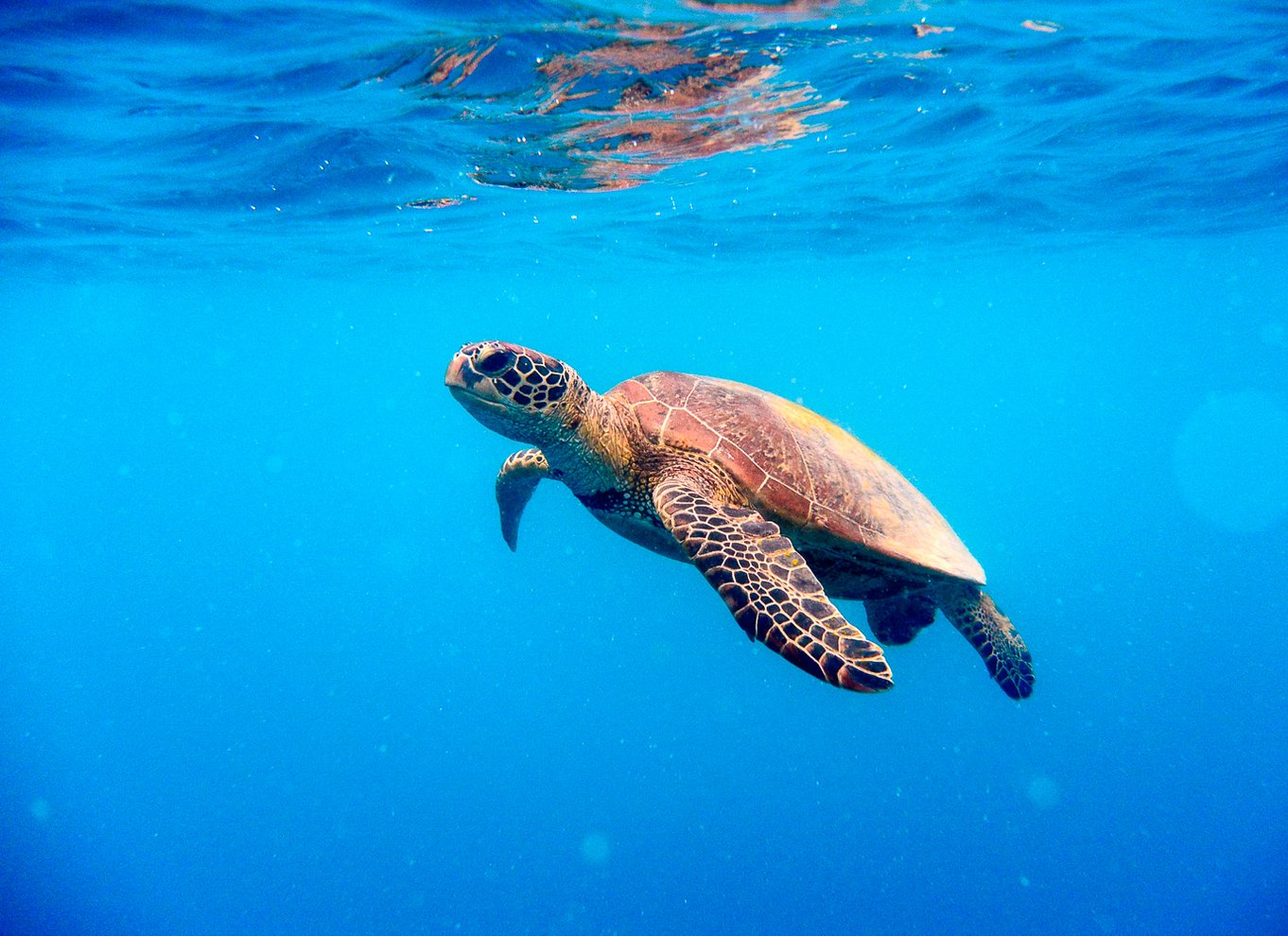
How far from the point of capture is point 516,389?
A: 421cm

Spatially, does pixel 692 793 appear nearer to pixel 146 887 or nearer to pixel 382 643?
pixel 146 887

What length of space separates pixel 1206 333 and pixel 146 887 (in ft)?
359

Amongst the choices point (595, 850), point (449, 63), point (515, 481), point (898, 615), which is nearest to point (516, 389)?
point (515, 481)

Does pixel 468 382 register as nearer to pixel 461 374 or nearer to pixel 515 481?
pixel 461 374

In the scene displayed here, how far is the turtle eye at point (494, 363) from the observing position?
4082mm

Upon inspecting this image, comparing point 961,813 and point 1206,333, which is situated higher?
point 961,813

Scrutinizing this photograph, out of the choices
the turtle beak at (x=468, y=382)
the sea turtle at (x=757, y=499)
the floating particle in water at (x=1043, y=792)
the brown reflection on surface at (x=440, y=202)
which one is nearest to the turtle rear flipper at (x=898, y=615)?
the sea turtle at (x=757, y=499)

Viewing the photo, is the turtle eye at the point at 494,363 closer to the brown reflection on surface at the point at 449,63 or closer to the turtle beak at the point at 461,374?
the turtle beak at the point at 461,374

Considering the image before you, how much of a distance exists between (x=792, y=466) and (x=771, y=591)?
1.76 m

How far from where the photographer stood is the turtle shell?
4.77 meters

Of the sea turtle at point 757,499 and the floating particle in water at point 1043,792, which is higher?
the sea turtle at point 757,499

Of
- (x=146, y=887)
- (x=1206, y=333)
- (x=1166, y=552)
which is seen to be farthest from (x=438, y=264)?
(x=1206, y=333)

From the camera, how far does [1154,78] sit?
31.7ft

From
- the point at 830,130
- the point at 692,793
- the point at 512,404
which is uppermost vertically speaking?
the point at 830,130
